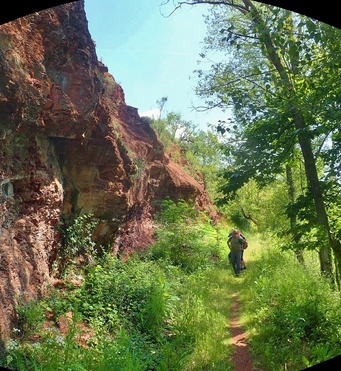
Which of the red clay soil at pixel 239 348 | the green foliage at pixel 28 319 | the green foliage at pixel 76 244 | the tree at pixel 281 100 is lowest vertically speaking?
the red clay soil at pixel 239 348

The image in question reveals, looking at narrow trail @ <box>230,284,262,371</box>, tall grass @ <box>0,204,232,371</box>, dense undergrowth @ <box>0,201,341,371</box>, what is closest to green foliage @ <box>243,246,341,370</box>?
dense undergrowth @ <box>0,201,341,371</box>

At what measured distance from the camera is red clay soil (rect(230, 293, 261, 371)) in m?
4.78

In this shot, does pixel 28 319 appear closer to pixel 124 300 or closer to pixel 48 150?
pixel 124 300

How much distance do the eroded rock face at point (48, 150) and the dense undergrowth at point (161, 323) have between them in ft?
1.77

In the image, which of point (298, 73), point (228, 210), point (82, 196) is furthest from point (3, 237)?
point (228, 210)

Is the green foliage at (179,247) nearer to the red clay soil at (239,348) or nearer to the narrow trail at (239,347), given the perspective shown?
the narrow trail at (239,347)

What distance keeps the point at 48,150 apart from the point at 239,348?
5.02 meters

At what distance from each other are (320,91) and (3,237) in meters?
5.07

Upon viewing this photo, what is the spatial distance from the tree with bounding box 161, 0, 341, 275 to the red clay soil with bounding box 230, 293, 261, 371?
216 cm

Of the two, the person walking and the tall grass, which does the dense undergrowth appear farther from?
the person walking

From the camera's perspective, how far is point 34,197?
6.33 meters

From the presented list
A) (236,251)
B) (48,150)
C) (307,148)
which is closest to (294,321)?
(307,148)

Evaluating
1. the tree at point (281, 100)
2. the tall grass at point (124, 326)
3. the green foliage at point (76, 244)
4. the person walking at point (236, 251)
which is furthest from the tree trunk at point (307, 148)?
the green foliage at point (76, 244)

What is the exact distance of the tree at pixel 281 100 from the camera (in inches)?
199
